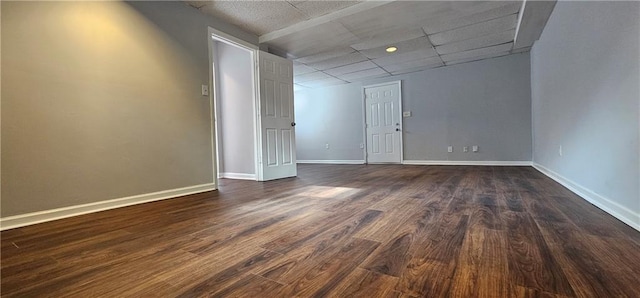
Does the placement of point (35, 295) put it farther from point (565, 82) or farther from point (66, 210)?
point (565, 82)

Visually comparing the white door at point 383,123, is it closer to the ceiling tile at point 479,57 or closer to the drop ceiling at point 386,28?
the drop ceiling at point 386,28

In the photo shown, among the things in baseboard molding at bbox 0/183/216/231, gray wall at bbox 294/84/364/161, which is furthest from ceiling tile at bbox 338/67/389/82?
baseboard molding at bbox 0/183/216/231

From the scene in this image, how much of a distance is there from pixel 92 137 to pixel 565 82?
4.48 meters

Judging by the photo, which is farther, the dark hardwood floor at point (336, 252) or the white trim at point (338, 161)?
the white trim at point (338, 161)

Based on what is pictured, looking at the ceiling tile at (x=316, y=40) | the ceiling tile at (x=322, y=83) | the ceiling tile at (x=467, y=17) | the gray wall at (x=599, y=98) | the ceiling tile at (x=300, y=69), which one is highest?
the ceiling tile at (x=300, y=69)

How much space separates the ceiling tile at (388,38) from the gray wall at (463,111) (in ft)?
6.85

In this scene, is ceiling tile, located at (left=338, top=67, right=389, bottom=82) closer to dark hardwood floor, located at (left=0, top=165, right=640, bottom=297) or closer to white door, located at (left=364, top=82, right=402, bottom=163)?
white door, located at (left=364, top=82, right=402, bottom=163)

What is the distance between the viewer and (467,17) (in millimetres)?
3428

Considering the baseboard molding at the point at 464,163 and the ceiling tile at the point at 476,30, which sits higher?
the ceiling tile at the point at 476,30

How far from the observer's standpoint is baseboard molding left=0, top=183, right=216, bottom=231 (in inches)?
73.2

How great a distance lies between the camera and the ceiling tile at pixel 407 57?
4.79 meters

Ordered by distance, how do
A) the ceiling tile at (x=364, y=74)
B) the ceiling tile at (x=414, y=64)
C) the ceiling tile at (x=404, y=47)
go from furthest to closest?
the ceiling tile at (x=364, y=74)
the ceiling tile at (x=414, y=64)
the ceiling tile at (x=404, y=47)

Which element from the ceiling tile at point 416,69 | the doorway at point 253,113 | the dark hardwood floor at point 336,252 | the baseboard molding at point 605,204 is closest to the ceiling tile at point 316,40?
the doorway at point 253,113

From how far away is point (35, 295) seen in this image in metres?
0.95
